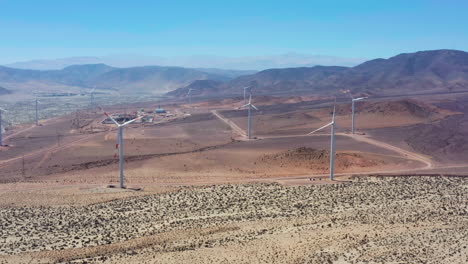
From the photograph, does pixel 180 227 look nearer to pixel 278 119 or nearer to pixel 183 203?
pixel 183 203

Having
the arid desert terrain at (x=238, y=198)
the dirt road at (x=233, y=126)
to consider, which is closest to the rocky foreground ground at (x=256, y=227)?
the arid desert terrain at (x=238, y=198)

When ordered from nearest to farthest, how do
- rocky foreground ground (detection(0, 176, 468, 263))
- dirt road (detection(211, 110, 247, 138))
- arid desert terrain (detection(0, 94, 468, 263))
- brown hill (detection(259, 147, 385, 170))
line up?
rocky foreground ground (detection(0, 176, 468, 263)) → arid desert terrain (detection(0, 94, 468, 263)) → brown hill (detection(259, 147, 385, 170)) → dirt road (detection(211, 110, 247, 138))

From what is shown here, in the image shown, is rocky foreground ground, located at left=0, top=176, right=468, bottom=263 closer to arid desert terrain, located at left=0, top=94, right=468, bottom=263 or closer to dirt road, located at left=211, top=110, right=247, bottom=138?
arid desert terrain, located at left=0, top=94, right=468, bottom=263

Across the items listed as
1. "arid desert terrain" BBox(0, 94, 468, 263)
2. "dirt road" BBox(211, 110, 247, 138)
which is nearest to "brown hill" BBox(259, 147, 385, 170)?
"arid desert terrain" BBox(0, 94, 468, 263)

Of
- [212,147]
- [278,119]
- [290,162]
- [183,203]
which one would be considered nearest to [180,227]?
[183,203]

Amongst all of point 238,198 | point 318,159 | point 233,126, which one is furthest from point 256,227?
point 233,126

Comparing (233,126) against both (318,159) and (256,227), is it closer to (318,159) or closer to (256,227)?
(318,159)

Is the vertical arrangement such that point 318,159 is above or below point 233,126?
below

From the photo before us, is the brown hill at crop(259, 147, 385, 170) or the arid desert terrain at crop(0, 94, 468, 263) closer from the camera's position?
the arid desert terrain at crop(0, 94, 468, 263)
